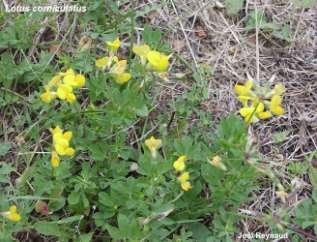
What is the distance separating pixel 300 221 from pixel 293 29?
0.94m

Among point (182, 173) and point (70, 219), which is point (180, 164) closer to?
point (182, 173)

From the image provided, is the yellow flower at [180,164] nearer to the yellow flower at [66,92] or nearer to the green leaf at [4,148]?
the yellow flower at [66,92]

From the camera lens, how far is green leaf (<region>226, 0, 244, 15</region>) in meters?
2.77

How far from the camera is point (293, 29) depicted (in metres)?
2.75

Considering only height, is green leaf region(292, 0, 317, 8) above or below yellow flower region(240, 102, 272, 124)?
above

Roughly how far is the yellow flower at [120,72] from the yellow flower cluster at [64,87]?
115mm

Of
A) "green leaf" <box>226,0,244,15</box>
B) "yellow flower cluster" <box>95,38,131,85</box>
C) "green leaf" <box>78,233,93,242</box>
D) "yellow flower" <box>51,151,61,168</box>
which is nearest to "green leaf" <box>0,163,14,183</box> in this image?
"yellow flower" <box>51,151,61,168</box>

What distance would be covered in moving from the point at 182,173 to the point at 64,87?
0.47 metres

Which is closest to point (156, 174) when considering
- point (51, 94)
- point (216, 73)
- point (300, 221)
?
point (51, 94)

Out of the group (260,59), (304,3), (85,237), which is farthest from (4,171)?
(304,3)

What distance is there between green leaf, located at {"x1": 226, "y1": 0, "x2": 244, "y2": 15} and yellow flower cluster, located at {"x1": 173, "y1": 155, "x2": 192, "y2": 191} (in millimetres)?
965

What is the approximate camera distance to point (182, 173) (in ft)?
6.70

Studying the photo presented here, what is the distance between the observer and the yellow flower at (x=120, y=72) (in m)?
2.10

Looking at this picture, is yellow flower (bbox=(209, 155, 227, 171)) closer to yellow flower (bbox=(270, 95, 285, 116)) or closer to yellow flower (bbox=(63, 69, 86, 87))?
yellow flower (bbox=(270, 95, 285, 116))
